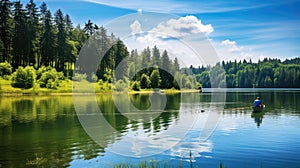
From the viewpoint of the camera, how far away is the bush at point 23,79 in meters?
95.8

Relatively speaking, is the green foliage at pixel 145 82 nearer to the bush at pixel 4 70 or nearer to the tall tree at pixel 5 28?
the bush at pixel 4 70

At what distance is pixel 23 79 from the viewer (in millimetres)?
96438

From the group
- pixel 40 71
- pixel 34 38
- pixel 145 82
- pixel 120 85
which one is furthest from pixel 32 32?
pixel 145 82

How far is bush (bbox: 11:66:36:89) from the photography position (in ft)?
314

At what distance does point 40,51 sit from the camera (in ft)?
404

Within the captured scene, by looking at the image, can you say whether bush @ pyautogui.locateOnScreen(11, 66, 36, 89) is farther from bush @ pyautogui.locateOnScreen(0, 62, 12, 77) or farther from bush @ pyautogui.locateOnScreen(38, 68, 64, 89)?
bush @ pyautogui.locateOnScreen(38, 68, 64, 89)

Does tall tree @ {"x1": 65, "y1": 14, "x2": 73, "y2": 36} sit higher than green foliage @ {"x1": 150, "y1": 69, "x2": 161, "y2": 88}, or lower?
higher

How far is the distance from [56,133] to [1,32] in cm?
9351

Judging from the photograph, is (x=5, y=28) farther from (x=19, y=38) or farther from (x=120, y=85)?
(x=120, y=85)

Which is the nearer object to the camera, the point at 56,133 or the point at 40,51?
the point at 56,133

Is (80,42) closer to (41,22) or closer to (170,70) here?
(41,22)

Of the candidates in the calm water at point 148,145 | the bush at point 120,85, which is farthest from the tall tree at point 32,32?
the calm water at point 148,145

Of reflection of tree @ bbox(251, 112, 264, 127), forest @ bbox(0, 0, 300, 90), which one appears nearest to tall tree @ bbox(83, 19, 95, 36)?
forest @ bbox(0, 0, 300, 90)

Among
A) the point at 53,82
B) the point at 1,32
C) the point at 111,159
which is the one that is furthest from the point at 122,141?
the point at 1,32
